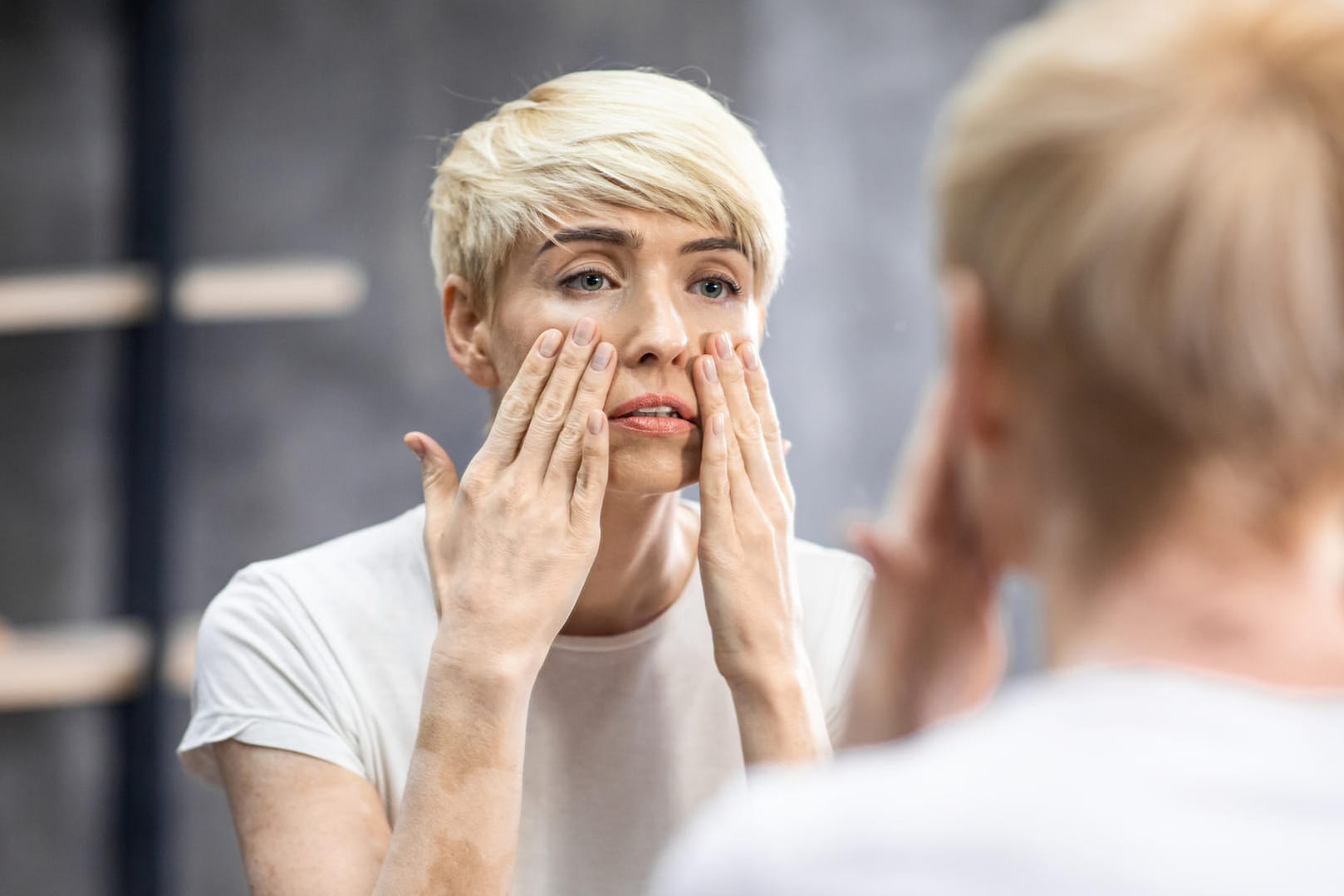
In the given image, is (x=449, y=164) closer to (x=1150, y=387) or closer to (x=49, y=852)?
(x=1150, y=387)

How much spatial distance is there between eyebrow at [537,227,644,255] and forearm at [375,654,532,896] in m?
0.32

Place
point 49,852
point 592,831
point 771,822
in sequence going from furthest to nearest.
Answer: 1. point 49,852
2. point 592,831
3. point 771,822

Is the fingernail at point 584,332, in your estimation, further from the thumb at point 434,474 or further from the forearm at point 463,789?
the forearm at point 463,789

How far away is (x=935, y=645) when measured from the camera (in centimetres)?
61

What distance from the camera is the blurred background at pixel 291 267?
1.75m

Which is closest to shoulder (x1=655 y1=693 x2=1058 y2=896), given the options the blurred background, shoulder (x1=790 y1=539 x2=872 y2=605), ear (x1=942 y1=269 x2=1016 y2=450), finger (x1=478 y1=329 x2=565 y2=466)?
ear (x1=942 y1=269 x2=1016 y2=450)

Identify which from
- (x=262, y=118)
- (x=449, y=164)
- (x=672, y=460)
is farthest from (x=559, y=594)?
(x=262, y=118)

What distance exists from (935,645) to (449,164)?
67 centimetres

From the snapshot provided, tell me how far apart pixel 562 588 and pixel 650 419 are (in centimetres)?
14

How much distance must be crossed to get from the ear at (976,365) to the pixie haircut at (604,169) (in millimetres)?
542

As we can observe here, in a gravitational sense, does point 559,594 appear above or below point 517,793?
above

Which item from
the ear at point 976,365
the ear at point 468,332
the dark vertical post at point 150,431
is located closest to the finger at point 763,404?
the ear at point 468,332

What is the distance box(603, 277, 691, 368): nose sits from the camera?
0.99 m

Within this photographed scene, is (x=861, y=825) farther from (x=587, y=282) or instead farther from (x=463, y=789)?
(x=587, y=282)
